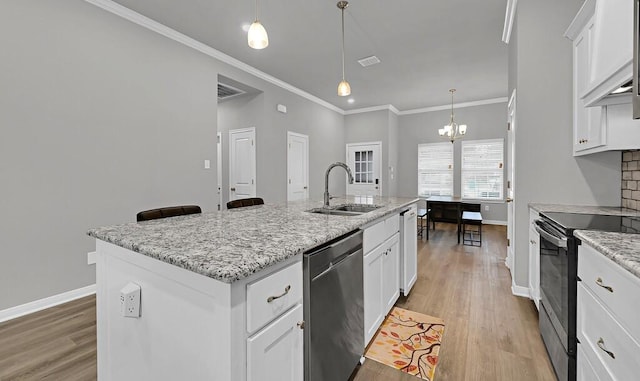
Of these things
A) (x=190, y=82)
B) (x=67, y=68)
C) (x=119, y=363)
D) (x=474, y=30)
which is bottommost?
(x=119, y=363)

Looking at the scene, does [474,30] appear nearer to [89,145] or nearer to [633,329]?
[633,329]

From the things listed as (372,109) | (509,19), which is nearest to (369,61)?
(509,19)

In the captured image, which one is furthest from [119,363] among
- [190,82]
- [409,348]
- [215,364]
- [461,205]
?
[461,205]

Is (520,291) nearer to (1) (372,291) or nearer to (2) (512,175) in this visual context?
(2) (512,175)

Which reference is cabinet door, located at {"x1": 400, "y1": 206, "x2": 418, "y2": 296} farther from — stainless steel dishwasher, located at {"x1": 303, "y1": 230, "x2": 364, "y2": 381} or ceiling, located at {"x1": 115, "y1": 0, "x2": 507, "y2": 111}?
ceiling, located at {"x1": 115, "y1": 0, "x2": 507, "y2": 111}

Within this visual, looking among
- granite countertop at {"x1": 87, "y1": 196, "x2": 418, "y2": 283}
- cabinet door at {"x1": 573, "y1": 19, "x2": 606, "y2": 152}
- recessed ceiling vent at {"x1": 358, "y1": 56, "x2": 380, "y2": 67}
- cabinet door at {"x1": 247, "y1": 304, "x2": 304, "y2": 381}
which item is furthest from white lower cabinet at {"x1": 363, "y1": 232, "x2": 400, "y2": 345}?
recessed ceiling vent at {"x1": 358, "y1": 56, "x2": 380, "y2": 67}

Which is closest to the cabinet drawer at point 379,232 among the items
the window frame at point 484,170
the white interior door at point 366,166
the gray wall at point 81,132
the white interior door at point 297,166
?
the gray wall at point 81,132

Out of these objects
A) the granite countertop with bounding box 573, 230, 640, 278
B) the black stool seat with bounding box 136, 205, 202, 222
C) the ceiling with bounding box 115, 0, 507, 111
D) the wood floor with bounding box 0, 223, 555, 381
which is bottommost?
the wood floor with bounding box 0, 223, 555, 381

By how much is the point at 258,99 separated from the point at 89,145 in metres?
2.75

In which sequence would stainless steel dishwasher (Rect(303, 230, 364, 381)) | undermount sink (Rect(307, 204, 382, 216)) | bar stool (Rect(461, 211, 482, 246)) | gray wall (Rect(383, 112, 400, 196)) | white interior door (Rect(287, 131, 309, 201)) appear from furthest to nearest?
gray wall (Rect(383, 112, 400, 196)), white interior door (Rect(287, 131, 309, 201)), bar stool (Rect(461, 211, 482, 246)), undermount sink (Rect(307, 204, 382, 216)), stainless steel dishwasher (Rect(303, 230, 364, 381))

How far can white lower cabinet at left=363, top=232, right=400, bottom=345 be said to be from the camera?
5.90 ft

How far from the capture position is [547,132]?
8.39 feet

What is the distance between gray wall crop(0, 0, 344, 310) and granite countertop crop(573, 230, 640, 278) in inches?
148

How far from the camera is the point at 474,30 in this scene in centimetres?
346
